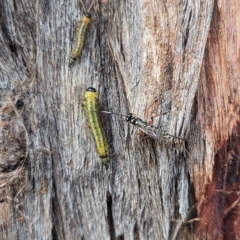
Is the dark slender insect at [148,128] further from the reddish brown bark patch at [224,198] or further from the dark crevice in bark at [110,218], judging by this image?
the dark crevice in bark at [110,218]

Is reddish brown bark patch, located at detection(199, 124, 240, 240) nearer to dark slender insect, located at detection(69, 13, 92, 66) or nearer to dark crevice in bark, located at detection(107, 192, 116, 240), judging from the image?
dark crevice in bark, located at detection(107, 192, 116, 240)

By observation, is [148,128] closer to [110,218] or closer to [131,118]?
[131,118]

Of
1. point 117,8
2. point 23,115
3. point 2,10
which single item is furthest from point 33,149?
point 117,8

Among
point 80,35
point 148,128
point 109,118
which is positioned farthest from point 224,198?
point 80,35

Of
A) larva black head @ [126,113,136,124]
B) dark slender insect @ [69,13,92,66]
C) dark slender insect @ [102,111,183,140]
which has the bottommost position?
dark slender insect @ [102,111,183,140]

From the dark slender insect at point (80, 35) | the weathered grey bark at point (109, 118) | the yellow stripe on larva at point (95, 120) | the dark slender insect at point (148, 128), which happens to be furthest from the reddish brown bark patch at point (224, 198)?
the dark slender insect at point (80, 35)

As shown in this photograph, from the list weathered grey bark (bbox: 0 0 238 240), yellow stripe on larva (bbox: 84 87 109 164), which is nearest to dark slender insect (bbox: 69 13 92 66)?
weathered grey bark (bbox: 0 0 238 240)

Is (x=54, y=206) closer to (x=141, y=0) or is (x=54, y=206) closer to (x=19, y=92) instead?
(x=19, y=92)
